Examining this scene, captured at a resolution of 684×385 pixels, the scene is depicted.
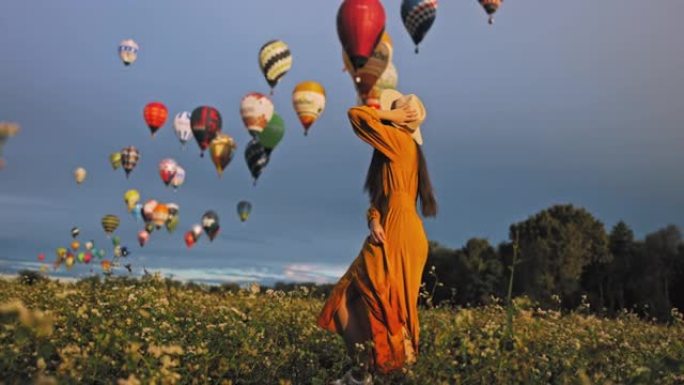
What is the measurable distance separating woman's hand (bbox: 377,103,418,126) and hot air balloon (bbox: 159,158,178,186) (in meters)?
50.2

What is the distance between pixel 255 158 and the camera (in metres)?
45.6

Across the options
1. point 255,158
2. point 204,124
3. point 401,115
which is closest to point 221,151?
point 255,158

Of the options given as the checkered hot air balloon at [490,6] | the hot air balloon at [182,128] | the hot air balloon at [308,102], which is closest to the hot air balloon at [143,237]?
the hot air balloon at [182,128]

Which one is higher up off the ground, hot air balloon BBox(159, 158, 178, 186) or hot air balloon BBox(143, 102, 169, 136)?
hot air balloon BBox(143, 102, 169, 136)

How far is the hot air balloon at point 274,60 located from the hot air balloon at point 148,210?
27.6m

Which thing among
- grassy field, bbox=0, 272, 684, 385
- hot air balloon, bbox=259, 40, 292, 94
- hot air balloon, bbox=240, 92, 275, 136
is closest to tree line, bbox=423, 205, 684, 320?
hot air balloon, bbox=240, 92, 275, 136

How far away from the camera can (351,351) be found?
609cm

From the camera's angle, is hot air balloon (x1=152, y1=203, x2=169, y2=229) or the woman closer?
the woman

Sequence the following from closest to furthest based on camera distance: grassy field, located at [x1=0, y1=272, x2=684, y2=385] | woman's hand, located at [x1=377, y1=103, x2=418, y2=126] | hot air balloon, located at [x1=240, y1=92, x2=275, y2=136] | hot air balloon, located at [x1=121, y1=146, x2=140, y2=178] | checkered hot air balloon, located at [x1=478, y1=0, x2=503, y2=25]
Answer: grassy field, located at [x1=0, y1=272, x2=684, y2=385] < woman's hand, located at [x1=377, y1=103, x2=418, y2=126] < checkered hot air balloon, located at [x1=478, y1=0, x2=503, y2=25] < hot air balloon, located at [x1=240, y1=92, x2=275, y2=136] < hot air balloon, located at [x1=121, y1=146, x2=140, y2=178]

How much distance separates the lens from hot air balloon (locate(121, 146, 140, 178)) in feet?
175

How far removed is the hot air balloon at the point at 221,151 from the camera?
45875 mm

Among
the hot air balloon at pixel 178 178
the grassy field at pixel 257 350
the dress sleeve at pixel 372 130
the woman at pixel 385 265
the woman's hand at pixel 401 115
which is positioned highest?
the hot air balloon at pixel 178 178

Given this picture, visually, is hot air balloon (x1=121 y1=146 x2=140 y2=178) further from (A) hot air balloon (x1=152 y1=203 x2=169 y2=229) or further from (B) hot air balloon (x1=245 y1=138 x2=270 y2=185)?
(B) hot air balloon (x1=245 y1=138 x2=270 y2=185)

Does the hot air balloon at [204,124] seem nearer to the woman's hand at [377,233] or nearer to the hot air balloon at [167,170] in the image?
the hot air balloon at [167,170]
